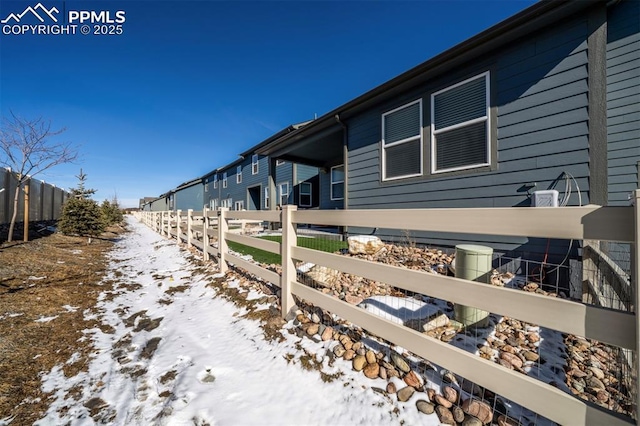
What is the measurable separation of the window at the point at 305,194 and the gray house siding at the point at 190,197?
18.9 m

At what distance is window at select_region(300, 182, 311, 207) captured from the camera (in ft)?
46.2

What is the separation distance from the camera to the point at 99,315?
10.5ft

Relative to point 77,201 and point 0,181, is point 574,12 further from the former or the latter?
point 0,181

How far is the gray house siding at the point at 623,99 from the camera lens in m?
3.37

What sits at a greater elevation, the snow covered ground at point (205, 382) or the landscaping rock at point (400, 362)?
the landscaping rock at point (400, 362)

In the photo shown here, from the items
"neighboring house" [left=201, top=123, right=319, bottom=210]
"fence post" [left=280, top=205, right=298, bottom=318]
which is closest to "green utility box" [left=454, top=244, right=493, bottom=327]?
"fence post" [left=280, top=205, right=298, bottom=318]

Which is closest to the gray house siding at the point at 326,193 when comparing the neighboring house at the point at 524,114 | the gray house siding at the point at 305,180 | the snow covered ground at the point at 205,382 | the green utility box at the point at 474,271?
the gray house siding at the point at 305,180

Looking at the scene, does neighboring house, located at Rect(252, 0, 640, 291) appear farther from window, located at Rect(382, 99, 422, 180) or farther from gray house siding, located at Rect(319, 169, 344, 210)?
gray house siding, located at Rect(319, 169, 344, 210)

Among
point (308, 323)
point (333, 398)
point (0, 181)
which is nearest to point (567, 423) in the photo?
point (333, 398)

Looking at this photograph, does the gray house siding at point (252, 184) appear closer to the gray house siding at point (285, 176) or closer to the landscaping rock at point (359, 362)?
the gray house siding at point (285, 176)

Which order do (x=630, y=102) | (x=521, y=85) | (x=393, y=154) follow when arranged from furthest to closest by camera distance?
(x=393, y=154)
(x=521, y=85)
(x=630, y=102)

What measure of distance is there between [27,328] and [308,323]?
10.1ft

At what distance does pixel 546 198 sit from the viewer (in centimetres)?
345

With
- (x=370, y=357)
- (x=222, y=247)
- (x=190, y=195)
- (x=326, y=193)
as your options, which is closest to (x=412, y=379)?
(x=370, y=357)
